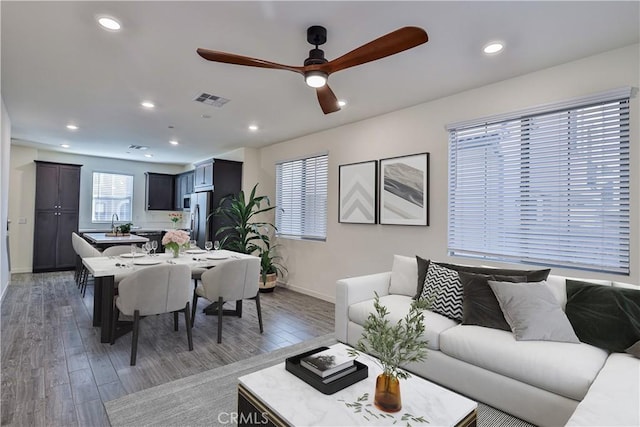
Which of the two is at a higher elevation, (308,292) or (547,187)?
(547,187)

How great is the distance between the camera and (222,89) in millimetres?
3443

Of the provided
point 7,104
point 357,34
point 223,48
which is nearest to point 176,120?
point 7,104

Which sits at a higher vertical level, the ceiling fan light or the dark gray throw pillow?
the ceiling fan light

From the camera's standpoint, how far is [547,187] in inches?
114

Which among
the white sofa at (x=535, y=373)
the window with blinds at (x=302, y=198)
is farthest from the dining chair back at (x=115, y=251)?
the white sofa at (x=535, y=373)

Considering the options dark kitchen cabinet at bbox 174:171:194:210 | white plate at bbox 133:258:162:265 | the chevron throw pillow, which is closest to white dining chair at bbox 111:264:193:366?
white plate at bbox 133:258:162:265

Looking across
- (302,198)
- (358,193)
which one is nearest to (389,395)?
(358,193)

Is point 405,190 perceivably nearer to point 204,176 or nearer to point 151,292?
point 151,292

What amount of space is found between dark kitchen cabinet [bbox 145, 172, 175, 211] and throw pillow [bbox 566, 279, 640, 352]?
27.9 feet

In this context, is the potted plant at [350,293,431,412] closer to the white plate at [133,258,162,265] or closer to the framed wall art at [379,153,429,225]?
the framed wall art at [379,153,429,225]

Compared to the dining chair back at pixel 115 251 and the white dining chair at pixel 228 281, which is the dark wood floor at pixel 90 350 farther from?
the dining chair back at pixel 115 251

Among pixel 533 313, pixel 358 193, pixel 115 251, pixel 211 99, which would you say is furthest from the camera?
pixel 358 193

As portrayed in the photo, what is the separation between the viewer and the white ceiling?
210cm

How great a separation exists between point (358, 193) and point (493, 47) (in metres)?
2.38
